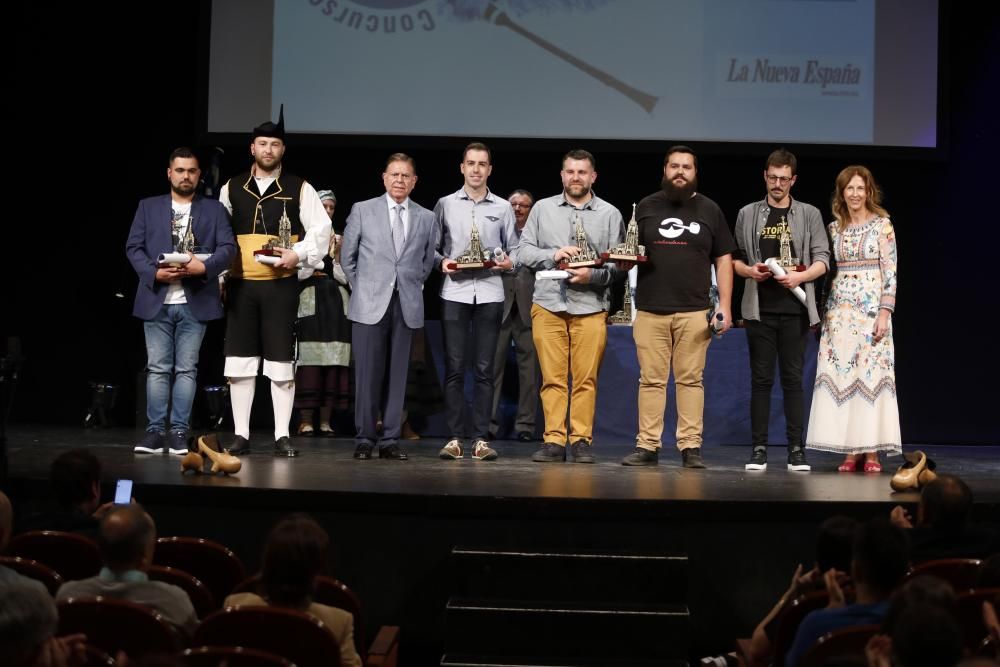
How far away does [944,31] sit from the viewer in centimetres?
887

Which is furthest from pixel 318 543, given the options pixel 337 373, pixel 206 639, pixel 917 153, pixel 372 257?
pixel 917 153

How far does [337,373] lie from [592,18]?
3242 millimetres

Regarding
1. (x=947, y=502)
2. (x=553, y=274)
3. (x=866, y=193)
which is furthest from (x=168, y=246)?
(x=947, y=502)

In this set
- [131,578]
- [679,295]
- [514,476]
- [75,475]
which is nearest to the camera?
[131,578]

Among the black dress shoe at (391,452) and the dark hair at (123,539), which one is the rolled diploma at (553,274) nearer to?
the black dress shoe at (391,452)

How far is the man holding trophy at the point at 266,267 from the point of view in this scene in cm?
635

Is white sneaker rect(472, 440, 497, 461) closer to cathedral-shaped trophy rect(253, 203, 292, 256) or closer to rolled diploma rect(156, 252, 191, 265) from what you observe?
cathedral-shaped trophy rect(253, 203, 292, 256)

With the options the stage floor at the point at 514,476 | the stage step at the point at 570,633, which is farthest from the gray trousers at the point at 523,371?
the stage step at the point at 570,633

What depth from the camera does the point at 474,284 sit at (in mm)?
6496

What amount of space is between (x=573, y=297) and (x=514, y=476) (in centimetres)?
118

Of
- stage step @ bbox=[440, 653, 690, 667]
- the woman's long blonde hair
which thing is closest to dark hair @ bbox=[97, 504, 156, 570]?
stage step @ bbox=[440, 653, 690, 667]

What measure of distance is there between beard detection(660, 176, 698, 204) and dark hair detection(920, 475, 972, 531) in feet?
9.02

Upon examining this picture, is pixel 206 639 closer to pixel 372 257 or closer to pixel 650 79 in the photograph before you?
pixel 372 257

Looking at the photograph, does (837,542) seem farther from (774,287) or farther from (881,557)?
(774,287)
